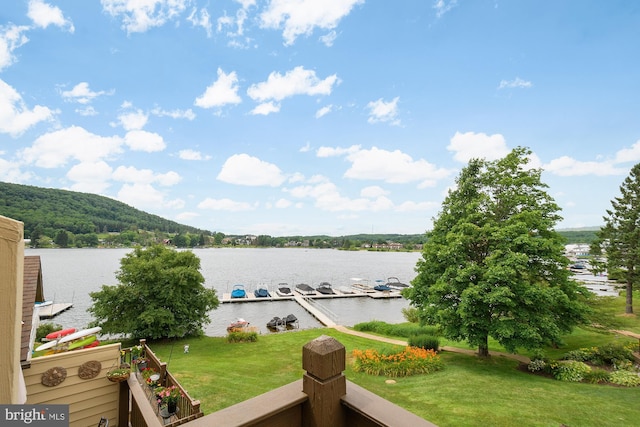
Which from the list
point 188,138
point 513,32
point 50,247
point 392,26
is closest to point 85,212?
point 50,247

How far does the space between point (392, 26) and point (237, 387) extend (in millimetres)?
27427

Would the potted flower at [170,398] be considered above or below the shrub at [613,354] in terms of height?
above

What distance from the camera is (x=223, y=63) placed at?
3616cm

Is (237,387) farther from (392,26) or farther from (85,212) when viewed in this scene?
(85,212)

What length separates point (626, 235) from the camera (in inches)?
930

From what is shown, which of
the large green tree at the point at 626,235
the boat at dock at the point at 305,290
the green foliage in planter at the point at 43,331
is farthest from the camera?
the boat at dock at the point at 305,290

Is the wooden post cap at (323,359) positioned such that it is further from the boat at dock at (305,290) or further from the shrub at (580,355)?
the boat at dock at (305,290)

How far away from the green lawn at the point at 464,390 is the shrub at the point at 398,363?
0.49m

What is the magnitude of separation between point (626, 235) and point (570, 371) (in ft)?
63.6

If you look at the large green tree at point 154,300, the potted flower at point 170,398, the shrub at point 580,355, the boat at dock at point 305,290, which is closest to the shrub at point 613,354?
the shrub at point 580,355

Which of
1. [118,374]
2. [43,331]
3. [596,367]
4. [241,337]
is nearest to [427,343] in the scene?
[596,367]

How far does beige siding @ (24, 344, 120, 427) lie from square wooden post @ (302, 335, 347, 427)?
26.0ft

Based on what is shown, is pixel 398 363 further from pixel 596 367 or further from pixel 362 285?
pixel 362 285

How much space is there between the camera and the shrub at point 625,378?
1093cm
